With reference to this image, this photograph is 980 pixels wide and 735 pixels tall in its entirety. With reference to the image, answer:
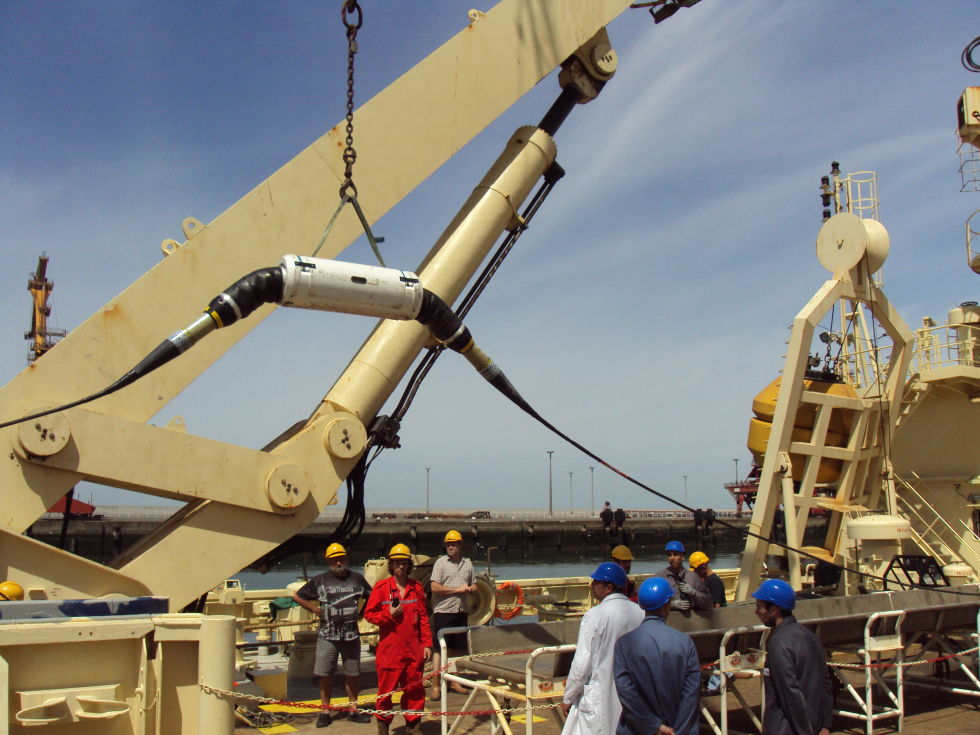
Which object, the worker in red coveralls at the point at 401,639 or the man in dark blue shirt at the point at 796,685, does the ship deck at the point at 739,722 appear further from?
the man in dark blue shirt at the point at 796,685

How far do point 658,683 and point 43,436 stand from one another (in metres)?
4.76

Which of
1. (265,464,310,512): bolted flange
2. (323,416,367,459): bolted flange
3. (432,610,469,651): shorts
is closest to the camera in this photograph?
(265,464,310,512): bolted flange

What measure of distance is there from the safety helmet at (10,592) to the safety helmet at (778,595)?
5083 millimetres

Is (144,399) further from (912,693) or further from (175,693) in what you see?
(912,693)

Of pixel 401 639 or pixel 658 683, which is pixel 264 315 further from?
pixel 658 683

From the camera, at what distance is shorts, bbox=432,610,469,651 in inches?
335

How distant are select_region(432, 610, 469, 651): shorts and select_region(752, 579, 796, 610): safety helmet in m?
3.86

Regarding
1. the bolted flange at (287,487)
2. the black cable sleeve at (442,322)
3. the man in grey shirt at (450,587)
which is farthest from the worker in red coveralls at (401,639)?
the black cable sleeve at (442,322)

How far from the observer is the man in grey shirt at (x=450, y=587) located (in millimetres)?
8344

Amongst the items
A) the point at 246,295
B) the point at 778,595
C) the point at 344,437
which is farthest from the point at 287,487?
the point at 778,595

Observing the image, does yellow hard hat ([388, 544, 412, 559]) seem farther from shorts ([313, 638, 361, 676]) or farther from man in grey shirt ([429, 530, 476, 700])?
shorts ([313, 638, 361, 676])

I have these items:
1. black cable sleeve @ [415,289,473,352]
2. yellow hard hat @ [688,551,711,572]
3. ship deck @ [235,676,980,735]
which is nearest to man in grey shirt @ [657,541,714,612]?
yellow hard hat @ [688,551,711,572]

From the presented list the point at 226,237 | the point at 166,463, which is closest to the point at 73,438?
the point at 166,463

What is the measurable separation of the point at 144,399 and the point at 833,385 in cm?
1048
